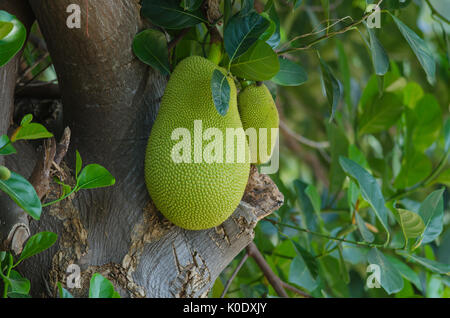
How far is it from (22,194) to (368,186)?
2.00ft

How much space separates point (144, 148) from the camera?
77 centimetres

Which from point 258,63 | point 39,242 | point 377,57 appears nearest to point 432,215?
point 377,57

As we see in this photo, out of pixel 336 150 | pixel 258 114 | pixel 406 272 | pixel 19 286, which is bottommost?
pixel 406 272

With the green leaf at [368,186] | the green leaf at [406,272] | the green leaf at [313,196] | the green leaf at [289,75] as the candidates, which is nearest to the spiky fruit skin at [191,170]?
the green leaf at [289,75]

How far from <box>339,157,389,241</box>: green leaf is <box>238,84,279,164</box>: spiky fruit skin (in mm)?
162

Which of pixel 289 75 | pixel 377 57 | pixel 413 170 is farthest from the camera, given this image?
pixel 413 170

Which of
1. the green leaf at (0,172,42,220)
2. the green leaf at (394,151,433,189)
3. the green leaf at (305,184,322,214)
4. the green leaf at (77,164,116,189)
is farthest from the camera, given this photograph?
the green leaf at (394,151,433,189)

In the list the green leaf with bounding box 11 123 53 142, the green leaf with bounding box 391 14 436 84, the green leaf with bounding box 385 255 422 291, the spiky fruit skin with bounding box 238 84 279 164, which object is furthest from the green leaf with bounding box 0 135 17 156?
the green leaf with bounding box 385 255 422 291

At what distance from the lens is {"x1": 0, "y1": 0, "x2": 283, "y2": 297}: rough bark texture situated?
27.6 inches

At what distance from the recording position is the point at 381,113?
1.28 meters

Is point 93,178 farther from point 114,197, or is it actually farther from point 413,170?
point 413,170

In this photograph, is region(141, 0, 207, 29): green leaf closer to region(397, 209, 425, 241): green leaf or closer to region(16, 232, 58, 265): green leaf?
region(16, 232, 58, 265): green leaf

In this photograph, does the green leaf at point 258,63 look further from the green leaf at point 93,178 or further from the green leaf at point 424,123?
the green leaf at point 424,123
